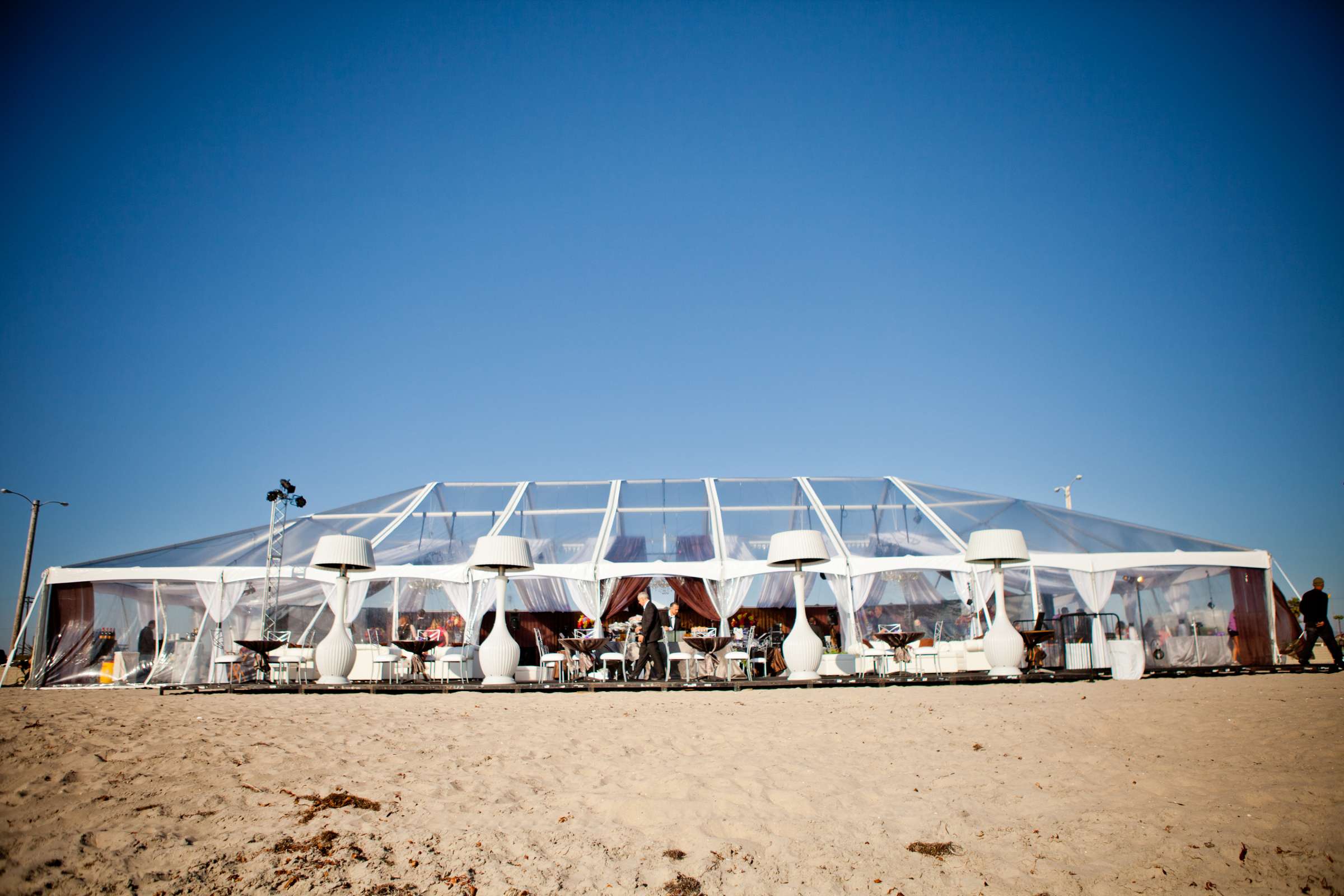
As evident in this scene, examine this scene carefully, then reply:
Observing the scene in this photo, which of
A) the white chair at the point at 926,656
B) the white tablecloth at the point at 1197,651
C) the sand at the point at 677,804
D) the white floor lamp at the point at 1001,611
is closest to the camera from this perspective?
the sand at the point at 677,804

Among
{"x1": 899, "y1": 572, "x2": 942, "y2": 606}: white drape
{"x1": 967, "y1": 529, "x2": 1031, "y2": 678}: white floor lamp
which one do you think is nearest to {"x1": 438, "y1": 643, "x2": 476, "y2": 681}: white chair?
{"x1": 967, "y1": 529, "x2": 1031, "y2": 678}: white floor lamp

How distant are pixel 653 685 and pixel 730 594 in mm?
4418

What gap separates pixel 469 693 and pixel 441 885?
20.7 feet

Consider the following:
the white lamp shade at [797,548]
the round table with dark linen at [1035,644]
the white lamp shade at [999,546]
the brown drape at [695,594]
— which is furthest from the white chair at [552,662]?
the round table with dark linen at [1035,644]

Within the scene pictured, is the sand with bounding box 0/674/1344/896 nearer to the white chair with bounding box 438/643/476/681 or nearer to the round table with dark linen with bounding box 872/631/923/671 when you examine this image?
the round table with dark linen with bounding box 872/631/923/671

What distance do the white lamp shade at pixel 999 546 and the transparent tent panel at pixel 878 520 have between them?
3.41 m

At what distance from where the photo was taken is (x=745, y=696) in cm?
779

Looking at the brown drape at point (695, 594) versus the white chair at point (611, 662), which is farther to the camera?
the brown drape at point (695, 594)

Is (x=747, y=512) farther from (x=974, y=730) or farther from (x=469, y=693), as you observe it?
(x=974, y=730)

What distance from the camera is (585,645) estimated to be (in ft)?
33.7

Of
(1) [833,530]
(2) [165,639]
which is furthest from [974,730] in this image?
(2) [165,639]

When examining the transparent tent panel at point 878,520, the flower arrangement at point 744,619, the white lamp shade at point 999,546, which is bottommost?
the flower arrangement at point 744,619

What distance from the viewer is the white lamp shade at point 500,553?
9.64 metres

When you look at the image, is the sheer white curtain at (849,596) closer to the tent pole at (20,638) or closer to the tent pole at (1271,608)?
the tent pole at (1271,608)
